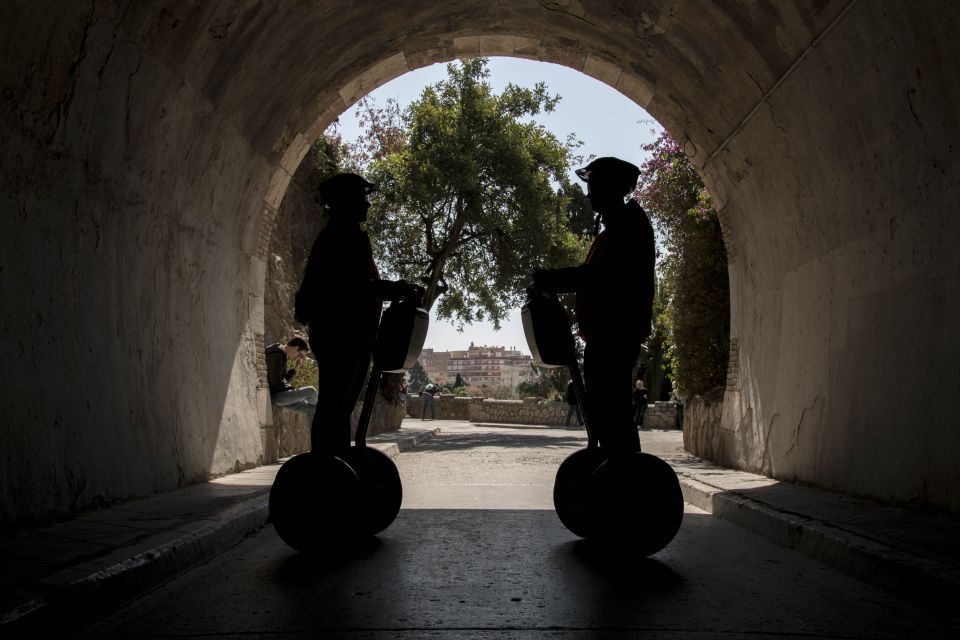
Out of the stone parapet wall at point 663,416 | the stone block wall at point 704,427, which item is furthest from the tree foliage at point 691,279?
the stone parapet wall at point 663,416

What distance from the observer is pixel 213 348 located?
7.88 meters

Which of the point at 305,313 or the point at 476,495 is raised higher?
the point at 305,313

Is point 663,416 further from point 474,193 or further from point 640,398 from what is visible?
point 474,193

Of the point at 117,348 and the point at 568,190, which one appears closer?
the point at 117,348

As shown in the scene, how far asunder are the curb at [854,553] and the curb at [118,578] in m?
3.32

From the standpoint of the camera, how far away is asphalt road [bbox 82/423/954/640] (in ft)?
10.2

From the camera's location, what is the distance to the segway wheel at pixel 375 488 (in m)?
4.55

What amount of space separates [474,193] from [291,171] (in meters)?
10.6

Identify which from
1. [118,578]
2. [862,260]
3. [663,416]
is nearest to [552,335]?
[118,578]

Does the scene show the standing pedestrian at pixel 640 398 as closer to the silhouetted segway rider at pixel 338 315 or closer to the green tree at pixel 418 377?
the silhouetted segway rider at pixel 338 315

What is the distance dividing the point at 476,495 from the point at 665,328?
5.79 meters

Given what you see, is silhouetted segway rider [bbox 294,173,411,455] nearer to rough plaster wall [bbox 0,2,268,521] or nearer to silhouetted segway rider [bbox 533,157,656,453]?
silhouetted segway rider [bbox 533,157,656,453]

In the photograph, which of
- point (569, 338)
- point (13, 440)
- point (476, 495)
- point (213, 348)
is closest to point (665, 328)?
point (476, 495)

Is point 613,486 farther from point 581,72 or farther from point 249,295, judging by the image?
point 581,72
